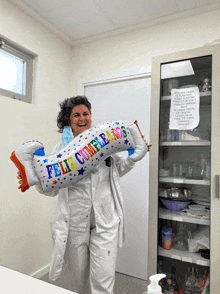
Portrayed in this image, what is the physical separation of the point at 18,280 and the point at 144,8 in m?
1.81

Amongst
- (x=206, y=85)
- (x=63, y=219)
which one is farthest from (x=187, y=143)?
(x=63, y=219)

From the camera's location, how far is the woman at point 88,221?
102 centimetres

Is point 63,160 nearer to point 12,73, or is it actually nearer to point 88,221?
point 88,221

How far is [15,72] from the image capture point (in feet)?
5.59

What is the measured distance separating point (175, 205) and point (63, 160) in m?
0.82

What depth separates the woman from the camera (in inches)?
40.1

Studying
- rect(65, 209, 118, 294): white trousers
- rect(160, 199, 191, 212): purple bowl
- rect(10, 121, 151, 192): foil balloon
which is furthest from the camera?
rect(160, 199, 191, 212): purple bowl

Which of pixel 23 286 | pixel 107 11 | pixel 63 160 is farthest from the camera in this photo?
pixel 107 11

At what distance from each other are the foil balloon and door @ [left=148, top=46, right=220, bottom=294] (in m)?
0.58

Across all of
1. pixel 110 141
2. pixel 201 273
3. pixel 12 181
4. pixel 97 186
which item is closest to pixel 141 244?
pixel 201 273

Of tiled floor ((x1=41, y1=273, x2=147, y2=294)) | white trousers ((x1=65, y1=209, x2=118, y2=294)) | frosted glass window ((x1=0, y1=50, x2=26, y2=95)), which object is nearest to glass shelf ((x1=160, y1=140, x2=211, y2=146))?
white trousers ((x1=65, y1=209, x2=118, y2=294))

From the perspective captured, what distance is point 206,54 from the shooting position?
1.21 m

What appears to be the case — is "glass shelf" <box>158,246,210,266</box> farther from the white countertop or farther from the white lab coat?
the white countertop

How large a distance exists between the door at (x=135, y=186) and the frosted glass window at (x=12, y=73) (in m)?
0.79
